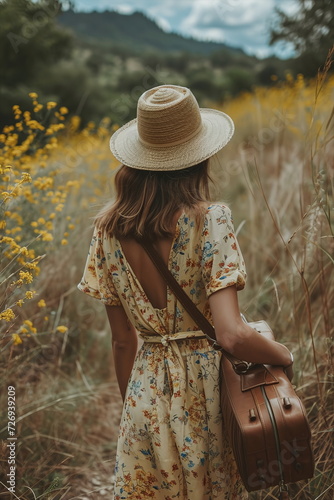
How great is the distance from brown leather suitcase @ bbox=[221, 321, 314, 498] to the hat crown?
0.77 metres

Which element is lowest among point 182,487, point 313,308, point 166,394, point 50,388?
point 182,487

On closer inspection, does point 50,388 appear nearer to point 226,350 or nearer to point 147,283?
point 147,283

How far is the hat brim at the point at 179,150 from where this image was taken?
1.66 m

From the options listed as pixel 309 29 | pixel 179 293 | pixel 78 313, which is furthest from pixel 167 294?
pixel 309 29

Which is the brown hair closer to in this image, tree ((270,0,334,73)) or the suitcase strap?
the suitcase strap

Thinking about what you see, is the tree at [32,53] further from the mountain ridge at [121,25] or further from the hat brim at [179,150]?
the hat brim at [179,150]

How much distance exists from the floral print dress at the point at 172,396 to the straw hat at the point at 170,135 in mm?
208

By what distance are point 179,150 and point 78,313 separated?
214 cm

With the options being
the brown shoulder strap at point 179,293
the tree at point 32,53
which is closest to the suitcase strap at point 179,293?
the brown shoulder strap at point 179,293

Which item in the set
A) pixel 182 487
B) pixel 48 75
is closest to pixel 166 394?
pixel 182 487

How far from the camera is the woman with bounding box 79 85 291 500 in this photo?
5.38 ft

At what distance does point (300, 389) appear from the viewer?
249cm

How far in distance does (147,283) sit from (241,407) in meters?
0.47

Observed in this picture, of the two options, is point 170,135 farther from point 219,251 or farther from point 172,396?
point 172,396
